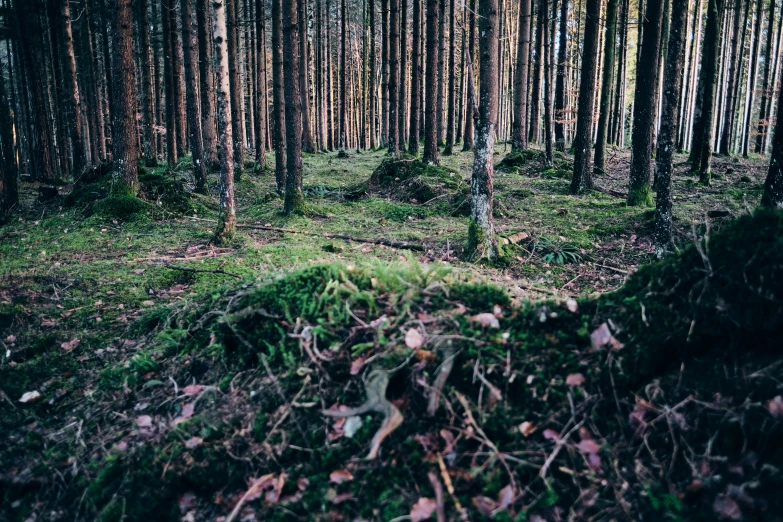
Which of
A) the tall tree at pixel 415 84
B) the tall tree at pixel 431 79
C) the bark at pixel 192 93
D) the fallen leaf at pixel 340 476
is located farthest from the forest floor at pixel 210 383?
the tall tree at pixel 415 84

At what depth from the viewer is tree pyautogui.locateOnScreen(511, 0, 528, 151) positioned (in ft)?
56.7

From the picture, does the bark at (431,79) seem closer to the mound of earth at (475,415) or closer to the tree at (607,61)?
the tree at (607,61)

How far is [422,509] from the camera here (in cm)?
247

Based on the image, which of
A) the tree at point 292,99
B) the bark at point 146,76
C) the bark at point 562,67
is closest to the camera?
the tree at point 292,99

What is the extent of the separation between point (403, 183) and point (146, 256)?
294 inches

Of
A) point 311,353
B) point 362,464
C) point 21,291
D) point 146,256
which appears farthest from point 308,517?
point 146,256

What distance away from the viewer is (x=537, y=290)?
5.53 meters

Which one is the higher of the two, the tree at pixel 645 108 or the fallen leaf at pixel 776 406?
the tree at pixel 645 108

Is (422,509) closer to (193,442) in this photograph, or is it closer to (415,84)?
(193,442)

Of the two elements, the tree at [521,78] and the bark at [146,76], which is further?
the tree at [521,78]

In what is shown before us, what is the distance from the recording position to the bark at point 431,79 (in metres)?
14.4

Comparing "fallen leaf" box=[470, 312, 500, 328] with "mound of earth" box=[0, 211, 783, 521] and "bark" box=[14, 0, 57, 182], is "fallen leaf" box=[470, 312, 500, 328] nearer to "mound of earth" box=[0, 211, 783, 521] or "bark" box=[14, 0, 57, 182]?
"mound of earth" box=[0, 211, 783, 521]

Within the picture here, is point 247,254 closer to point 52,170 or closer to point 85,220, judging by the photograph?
point 85,220

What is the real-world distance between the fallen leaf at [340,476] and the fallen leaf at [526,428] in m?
0.99
